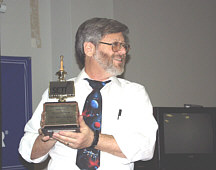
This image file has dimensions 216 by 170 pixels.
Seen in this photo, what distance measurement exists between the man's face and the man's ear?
61 mm

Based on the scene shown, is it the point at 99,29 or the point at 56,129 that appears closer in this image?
the point at 56,129

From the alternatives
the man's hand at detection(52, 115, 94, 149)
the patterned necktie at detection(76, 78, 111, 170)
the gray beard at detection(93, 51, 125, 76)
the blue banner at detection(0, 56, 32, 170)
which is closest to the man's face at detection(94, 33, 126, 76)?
the gray beard at detection(93, 51, 125, 76)

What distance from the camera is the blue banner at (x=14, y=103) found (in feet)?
9.52

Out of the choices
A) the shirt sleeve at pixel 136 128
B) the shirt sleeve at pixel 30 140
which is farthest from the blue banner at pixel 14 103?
the shirt sleeve at pixel 136 128

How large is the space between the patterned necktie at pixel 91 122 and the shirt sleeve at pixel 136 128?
133mm

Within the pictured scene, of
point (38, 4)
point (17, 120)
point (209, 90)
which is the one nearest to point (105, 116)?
point (17, 120)

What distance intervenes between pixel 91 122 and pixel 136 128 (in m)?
0.26

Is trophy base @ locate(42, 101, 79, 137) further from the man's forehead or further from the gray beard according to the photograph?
the man's forehead

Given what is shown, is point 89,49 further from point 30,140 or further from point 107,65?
point 30,140

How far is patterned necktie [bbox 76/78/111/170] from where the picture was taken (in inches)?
70.8

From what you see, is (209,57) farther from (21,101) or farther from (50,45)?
(21,101)

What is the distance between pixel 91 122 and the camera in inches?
72.6

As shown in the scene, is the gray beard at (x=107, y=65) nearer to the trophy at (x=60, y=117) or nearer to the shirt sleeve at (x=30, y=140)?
the shirt sleeve at (x=30, y=140)

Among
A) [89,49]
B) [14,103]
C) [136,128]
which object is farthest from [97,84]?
[14,103]
